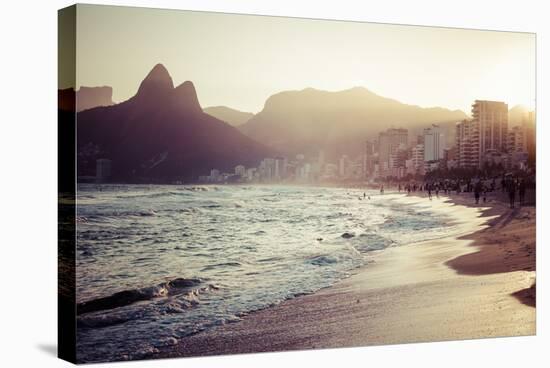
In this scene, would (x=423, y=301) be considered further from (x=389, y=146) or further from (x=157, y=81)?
(x=157, y=81)

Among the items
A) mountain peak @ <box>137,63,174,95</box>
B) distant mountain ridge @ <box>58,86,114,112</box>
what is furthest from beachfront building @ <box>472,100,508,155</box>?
distant mountain ridge @ <box>58,86,114,112</box>

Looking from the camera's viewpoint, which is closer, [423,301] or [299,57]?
[299,57]

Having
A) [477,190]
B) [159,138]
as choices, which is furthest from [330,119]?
[477,190]

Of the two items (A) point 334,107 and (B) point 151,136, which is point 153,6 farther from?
(A) point 334,107

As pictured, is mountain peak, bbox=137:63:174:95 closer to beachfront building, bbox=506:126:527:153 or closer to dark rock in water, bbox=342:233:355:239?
dark rock in water, bbox=342:233:355:239

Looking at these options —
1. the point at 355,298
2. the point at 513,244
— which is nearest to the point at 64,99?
the point at 355,298
